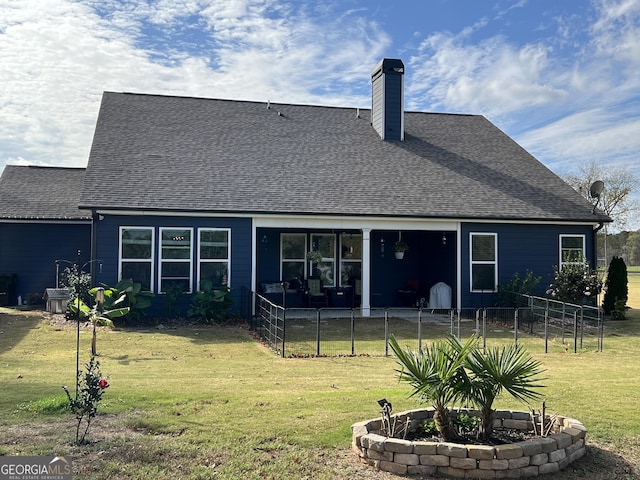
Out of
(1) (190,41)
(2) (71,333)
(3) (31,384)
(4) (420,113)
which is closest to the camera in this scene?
(3) (31,384)

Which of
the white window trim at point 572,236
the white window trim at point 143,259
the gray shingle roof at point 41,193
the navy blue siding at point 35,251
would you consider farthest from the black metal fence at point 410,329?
the gray shingle roof at point 41,193

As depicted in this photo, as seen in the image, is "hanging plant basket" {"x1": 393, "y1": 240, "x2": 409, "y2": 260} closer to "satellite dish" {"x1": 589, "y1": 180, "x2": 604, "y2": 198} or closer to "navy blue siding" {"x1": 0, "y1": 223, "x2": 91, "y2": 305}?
"satellite dish" {"x1": 589, "y1": 180, "x2": 604, "y2": 198}

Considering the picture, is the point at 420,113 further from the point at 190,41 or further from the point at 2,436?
the point at 2,436

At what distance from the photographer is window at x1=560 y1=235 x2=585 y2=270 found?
17.5 m

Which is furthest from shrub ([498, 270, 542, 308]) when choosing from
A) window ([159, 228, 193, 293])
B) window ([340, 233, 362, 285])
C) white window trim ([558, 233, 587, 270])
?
window ([159, 228, 193, 293])

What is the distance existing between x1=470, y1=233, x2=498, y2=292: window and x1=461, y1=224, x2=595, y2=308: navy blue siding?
0.13 m

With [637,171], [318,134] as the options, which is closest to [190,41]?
[318,134]

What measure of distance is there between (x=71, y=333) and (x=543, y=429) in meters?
10.7

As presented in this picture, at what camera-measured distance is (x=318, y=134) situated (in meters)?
20.0

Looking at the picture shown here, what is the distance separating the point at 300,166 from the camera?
1781 centimetres

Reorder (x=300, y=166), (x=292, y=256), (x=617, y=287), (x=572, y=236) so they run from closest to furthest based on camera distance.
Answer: (x=617, y=287)
(x=572, y=236)
(x=300, y=166)
(x=292, y=256)

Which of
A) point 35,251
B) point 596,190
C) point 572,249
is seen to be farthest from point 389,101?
point 35,251

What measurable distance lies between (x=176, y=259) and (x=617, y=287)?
12.8 meters

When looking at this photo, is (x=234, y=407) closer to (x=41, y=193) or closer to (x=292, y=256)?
(x=292, y=256)
